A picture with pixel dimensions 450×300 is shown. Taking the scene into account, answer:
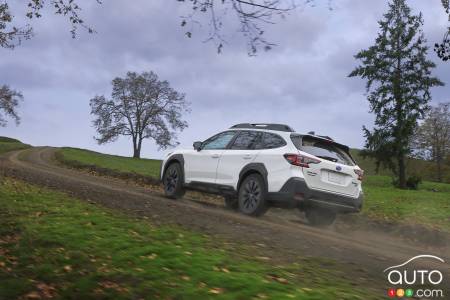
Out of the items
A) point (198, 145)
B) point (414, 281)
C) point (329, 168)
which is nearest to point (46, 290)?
point (414, 281)

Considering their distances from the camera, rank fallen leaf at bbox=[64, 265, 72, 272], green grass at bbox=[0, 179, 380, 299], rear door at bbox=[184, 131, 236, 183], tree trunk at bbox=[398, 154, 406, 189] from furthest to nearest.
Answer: tree trunk at bbox=[398, 154, 406, 189] < rear door at bbox=[184, 131, 236, 183] < fallen leaf at bbox=[64, 265, 72, 272] < green grass at bbox=[0, 179, 380, 299]

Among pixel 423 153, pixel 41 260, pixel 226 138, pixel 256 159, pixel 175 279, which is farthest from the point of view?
pixel 423 153

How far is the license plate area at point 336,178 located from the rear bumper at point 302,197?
28 centimetres

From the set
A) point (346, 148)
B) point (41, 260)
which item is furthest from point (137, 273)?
point (346, 148)

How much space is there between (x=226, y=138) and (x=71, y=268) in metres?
6.80

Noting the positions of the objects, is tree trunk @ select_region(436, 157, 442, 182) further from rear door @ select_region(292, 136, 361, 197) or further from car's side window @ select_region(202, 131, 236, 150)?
rear door @ select_region(292, 136, 361, 197)

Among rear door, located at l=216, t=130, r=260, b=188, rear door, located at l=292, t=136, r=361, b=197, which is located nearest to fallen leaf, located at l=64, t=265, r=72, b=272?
rear door, located at l=292, t=136, r=361, b=197

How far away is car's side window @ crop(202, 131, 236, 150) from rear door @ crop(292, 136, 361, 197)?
2.18m

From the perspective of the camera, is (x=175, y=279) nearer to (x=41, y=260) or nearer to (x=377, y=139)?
(x=41, y=260)

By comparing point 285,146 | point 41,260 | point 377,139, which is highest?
point 377,139

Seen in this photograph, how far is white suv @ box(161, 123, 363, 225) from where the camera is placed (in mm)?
10570

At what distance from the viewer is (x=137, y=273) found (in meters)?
6.02

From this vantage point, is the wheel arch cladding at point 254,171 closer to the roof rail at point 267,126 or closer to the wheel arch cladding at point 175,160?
the roof rail at point 267,126

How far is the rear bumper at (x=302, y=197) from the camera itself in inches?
412
